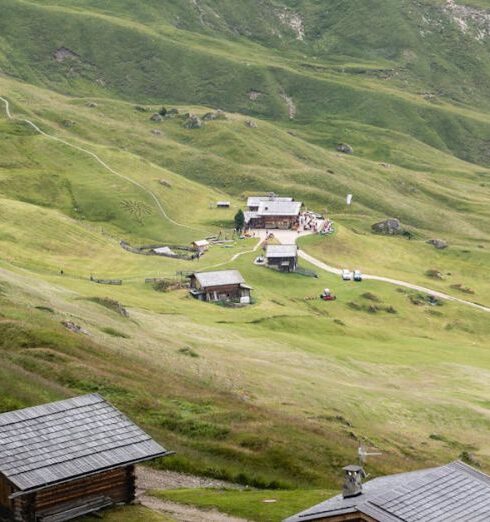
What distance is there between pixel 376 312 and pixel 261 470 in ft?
308

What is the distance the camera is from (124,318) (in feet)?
323

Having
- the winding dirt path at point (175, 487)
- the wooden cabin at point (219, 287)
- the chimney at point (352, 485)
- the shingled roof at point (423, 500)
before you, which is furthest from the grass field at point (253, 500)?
the wooden cabin at point (219, 287)

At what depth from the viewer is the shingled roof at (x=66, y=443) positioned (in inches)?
1702

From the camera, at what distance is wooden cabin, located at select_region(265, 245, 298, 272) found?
161m

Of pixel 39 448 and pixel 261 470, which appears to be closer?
pixel 39 448

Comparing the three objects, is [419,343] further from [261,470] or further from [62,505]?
[62,505]

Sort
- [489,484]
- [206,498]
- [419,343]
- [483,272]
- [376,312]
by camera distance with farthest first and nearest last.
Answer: [483,272] → [376,312] → [419,343] → [206,498] → [489,484]

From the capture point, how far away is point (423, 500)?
37.7 meters

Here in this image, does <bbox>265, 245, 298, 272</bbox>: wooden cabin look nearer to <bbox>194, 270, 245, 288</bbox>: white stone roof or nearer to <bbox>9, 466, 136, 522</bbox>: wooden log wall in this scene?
<bbox>194, 270, 245, 288</bbox>: white stone roof

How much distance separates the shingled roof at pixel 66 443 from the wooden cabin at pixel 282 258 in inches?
4447

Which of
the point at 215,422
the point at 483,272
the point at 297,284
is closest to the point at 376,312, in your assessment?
the point at 297,284

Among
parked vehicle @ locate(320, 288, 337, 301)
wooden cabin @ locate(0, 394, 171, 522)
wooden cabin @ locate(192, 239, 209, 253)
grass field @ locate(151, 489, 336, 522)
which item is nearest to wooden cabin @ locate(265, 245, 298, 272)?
parked vehicle @ locate(320, 288, 337, 301)

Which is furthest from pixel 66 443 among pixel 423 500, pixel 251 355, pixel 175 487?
pixel 251 355

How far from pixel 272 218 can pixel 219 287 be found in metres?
58.7
